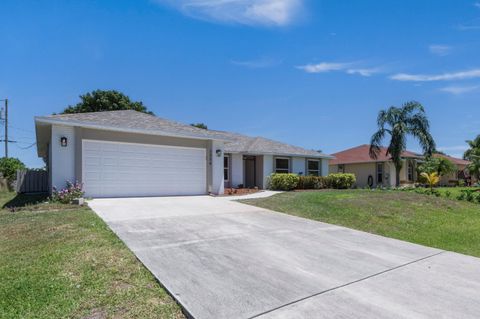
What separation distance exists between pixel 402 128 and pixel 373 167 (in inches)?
216

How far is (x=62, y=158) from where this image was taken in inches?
460

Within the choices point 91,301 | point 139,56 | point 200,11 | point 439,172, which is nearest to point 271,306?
point 91,301

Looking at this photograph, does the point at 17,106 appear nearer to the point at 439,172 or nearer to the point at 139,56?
the point at 139,56

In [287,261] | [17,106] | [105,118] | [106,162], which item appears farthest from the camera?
[17,106]

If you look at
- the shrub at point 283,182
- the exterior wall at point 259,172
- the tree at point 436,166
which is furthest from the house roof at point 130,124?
the tree at point 436,166

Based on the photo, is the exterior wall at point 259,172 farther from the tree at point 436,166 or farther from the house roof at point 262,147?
the tree at point 436,166

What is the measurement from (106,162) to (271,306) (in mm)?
10825

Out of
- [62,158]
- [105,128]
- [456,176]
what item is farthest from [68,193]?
[456,176]

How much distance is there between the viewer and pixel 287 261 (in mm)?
5160

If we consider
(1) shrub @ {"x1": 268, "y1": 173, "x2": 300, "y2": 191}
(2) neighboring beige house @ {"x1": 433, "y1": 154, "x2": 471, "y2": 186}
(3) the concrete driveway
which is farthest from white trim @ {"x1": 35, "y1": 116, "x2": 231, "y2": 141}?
(2) neighboring beige house @ {"x1": 433, "y1": 154, "x2": 471, "y2": 186}

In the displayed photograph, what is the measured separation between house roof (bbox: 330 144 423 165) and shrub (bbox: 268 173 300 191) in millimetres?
11012

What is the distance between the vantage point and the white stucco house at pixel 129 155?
11.8 meters

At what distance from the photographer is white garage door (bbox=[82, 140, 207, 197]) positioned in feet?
40.6

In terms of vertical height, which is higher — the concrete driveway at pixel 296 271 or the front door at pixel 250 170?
the front door at pixel 250 170
